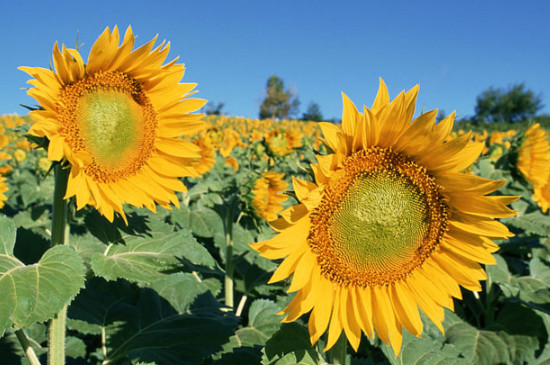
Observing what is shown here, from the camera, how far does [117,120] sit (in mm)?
1625

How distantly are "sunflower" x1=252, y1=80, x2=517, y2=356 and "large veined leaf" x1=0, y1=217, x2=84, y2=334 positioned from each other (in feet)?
1.94

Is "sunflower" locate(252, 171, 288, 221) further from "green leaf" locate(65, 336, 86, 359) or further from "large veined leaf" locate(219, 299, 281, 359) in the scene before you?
"green leaf" locate(65, 336, 86, 359)

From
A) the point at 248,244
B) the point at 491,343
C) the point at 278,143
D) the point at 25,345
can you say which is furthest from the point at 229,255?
the point at 278,143

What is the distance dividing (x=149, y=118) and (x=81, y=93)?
32 centimetres

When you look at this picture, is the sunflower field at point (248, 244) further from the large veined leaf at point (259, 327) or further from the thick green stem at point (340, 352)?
the large veined leaf at point (259, 327)

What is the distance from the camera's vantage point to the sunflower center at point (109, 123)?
150 centimetres

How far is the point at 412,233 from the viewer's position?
1.44 metres

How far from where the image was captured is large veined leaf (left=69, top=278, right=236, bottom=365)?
1772 mm

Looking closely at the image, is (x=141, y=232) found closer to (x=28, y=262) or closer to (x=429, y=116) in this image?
(x=28, y=262)

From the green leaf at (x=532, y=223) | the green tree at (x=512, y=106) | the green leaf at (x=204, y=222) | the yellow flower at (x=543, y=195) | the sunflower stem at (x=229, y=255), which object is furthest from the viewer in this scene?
the green tree at (x=512, y=106)

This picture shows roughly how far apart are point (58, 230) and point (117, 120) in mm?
463

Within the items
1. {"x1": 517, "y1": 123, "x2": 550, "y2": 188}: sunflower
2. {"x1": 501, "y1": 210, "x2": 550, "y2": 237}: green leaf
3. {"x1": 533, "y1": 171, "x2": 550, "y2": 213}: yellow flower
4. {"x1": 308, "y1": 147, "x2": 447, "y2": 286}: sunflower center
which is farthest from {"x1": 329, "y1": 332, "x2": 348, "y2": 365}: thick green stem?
{"x1": 533, "y1": 171, "x2": 550, "y2": 213}: yellow flower

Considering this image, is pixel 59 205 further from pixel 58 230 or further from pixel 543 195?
pixel 543 195

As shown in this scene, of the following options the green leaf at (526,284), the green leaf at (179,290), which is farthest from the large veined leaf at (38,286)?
the green leaf at (526,284)
